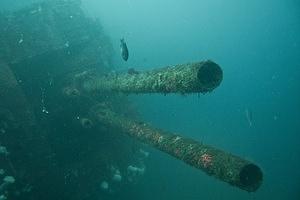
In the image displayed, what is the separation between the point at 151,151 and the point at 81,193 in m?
6.02

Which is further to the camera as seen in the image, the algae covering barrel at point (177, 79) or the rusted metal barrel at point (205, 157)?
the algae covering barrel at point (177, 79)

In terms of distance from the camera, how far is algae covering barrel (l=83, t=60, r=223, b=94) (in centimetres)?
483

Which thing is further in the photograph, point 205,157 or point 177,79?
point 205,157

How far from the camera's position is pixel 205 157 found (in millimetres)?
5430

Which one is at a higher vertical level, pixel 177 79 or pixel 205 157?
pixel 177 79

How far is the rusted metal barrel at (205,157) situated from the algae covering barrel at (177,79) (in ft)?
3.50

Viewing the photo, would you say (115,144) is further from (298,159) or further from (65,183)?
(298,159)

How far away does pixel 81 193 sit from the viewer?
10.2 m

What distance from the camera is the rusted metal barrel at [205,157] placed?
4711mm

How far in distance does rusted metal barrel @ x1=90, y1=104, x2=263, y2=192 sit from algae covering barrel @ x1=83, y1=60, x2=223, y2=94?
1.07 m

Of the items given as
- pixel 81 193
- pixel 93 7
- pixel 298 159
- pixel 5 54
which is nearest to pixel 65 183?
pixel 81 193

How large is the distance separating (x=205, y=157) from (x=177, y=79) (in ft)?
4.36

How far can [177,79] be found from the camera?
207 inches

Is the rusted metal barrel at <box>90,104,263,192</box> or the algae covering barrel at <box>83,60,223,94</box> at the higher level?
the algae covering barrel at <box>83,60,223,94</box>
